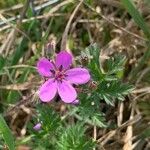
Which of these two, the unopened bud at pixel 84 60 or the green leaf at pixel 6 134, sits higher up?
the unopened bud at pixel 84 60

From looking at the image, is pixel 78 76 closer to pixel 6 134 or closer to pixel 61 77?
pixel 61 77

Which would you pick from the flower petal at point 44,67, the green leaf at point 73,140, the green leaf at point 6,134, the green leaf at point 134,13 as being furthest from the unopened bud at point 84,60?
the green leaf at point 134,13

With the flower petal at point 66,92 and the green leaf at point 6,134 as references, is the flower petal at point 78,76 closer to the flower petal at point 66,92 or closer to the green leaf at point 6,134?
the flower petal at point 66,92

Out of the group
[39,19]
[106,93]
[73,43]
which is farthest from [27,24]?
[106,93]

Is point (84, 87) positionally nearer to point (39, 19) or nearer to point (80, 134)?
point (80, 134)

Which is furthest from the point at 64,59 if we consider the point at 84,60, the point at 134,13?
the point at 134,13

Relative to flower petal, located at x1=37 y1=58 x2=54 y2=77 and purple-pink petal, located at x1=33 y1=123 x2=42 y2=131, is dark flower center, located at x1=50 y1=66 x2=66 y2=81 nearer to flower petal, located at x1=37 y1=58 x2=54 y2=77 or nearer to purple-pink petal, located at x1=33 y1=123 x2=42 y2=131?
flower petal, located at x1=37 y1=58 x2=54 y2=77
